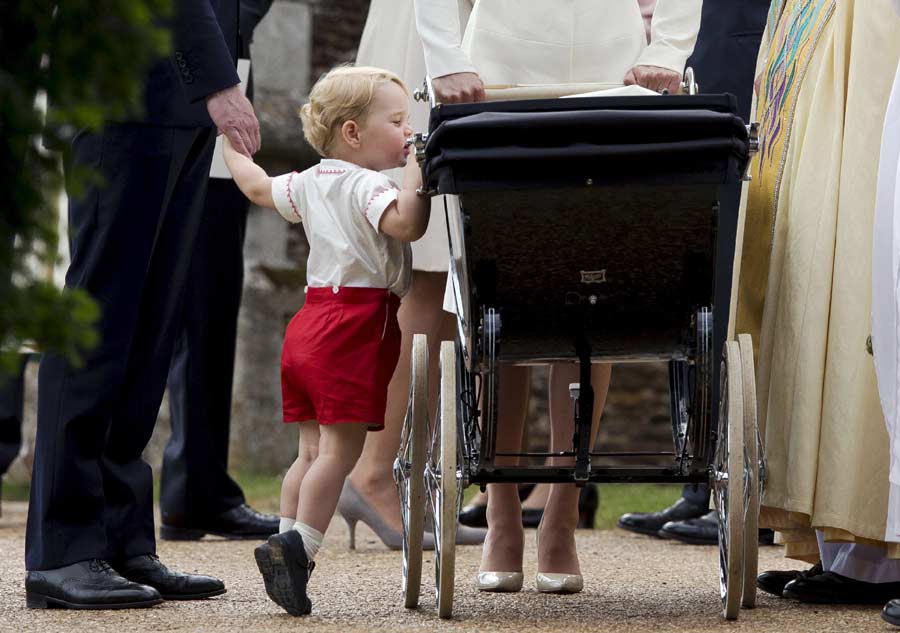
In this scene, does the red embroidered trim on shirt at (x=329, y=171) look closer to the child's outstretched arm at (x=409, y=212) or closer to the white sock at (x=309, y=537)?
the child's outstretched arm at (x=409, y=212)

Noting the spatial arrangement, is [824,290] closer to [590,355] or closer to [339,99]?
[590,355]

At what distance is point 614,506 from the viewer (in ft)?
23.1

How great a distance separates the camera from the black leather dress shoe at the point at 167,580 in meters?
3.43

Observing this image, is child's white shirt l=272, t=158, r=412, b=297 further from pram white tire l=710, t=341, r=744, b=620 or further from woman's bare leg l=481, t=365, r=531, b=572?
pram white tire l=710, t=341, r=744, b=620

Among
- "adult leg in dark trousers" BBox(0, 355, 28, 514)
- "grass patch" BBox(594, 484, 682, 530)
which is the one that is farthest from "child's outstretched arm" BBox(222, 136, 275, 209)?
"grass patch" BBox(594, 484, 682, 530)

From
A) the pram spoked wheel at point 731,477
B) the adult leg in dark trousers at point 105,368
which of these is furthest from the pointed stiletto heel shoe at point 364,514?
the pram spoked wheel at point 731,477

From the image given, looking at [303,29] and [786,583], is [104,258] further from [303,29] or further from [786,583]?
[303,29]

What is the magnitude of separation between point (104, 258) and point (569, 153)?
1162 millimetres

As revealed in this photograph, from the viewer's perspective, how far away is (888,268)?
309 centimetres

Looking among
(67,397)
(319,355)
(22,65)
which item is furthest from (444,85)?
(22,65)

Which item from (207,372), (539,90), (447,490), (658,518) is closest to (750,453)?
(447,490)

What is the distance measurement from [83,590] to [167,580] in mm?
285

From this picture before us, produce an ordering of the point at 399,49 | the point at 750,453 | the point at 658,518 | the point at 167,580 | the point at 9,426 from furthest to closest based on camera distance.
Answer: the point at 9,426, the point at 658,518, the point at 399,49, the point at 167,580, the point at 750,453

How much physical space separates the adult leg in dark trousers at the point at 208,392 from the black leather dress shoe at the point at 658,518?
1.32 meters
